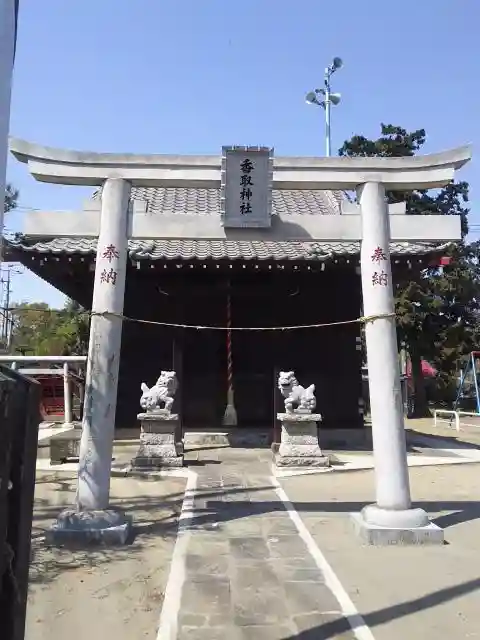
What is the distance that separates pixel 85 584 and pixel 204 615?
1.22 meters

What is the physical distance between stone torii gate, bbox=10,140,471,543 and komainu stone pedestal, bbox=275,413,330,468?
12.9 ft

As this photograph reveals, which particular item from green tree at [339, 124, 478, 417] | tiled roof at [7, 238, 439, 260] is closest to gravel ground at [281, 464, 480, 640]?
tiled roof at [7, 238, 439, 260]

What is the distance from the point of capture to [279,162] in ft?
21.8

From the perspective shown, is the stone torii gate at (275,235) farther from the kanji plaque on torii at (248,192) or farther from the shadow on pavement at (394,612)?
the shadow on pavement at (394,612)

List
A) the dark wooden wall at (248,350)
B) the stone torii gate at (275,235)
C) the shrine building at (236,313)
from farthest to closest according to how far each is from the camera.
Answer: the dark wooden wall at (248,350)
the shrine building at (236,313)
the stone torii gate at (275,235)

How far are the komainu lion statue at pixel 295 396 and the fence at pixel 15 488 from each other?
322 inches

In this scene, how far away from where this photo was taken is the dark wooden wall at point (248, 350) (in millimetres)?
13125

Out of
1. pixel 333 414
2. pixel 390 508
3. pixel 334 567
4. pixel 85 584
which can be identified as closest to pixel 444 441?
pixel 333 414

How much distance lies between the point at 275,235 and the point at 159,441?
5167 millimetres

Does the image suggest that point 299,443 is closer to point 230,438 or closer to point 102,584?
point 230,438

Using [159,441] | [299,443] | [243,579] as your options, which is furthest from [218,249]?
[243,579]

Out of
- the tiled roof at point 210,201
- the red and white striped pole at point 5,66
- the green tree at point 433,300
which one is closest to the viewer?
the red and white striped pole at point 5,66

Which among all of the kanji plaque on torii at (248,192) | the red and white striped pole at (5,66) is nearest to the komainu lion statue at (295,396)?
the kanji plaque on torii at (248,192)

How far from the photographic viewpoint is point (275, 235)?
21.8 ft
